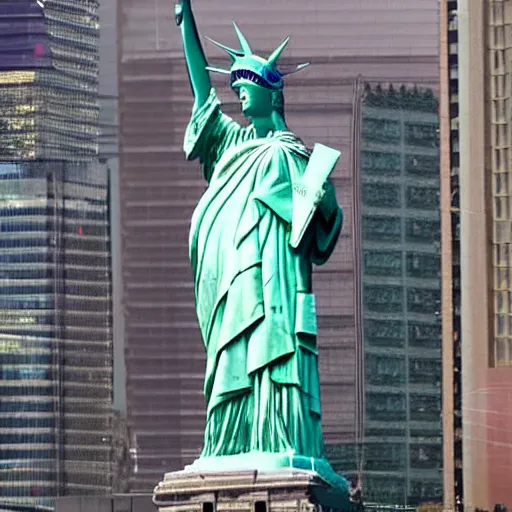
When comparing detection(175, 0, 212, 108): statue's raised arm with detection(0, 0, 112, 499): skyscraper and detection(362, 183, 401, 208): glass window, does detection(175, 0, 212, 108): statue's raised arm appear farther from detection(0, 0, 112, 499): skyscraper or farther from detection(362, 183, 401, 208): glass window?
detection(0, 0, 112, 499): skyscraper

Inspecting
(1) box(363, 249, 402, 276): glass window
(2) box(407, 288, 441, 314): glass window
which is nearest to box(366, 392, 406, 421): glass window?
(2) box(407, 288, 441, 314): glass window

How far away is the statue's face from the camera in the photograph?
43.3 metres

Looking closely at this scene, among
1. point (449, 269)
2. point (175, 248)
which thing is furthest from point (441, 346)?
point (175, 248)

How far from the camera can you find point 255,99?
142 ft

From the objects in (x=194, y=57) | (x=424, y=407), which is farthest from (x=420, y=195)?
(x=194, y=57)

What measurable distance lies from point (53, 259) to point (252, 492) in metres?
21.0

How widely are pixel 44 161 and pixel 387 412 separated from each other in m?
8.90

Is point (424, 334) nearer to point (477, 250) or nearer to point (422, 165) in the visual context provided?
point (477, 250)

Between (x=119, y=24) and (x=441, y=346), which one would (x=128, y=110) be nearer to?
(x=119, y=24)

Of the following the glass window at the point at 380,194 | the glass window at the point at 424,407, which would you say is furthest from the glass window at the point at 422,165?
the glass window at the point at 424,407

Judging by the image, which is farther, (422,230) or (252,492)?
(422,230)

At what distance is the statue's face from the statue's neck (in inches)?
2.9

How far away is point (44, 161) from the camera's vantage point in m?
62.5

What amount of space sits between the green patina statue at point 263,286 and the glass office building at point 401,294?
1667cm
